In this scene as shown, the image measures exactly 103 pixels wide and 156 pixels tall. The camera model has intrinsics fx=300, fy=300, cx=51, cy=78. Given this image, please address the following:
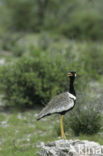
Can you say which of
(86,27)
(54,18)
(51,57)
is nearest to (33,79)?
(51,57)

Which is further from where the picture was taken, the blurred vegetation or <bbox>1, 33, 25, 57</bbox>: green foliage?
<bbox>1, 33, 25, 57</bbox>: green foliage

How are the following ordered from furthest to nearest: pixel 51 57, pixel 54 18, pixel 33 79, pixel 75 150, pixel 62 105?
pixel 54 18 < pixel 51 57 < pixel 33 79 < pixel 62 105 < pixel 75 150

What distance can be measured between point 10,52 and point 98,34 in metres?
15.7

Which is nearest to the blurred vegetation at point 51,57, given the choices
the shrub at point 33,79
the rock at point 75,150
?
the shrub at point 33,79

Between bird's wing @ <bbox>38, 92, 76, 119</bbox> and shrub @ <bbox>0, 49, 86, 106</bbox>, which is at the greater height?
shrub @ <bbox>0, 49, 86, 106</bbox>

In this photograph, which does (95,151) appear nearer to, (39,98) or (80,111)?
(80,111)

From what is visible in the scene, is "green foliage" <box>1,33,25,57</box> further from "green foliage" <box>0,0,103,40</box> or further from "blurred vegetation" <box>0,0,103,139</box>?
"green foliage" <box>0,0,103,40</box>

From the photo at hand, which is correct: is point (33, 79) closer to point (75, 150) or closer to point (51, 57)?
point (51, 57)

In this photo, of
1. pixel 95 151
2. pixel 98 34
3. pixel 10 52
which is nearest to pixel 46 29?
pixel 98 34

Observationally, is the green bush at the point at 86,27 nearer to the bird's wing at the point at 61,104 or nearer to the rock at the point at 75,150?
the bird's wing at the point at 61,104

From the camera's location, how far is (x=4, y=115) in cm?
966

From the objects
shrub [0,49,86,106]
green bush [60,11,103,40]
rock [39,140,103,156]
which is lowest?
rock [39,140,103,156]

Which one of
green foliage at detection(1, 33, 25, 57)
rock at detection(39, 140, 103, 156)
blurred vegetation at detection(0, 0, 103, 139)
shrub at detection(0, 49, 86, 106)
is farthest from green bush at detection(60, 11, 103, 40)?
rock at detection(39, 140, 103, 156)

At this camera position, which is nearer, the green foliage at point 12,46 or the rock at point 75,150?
the rock at point 75,150
